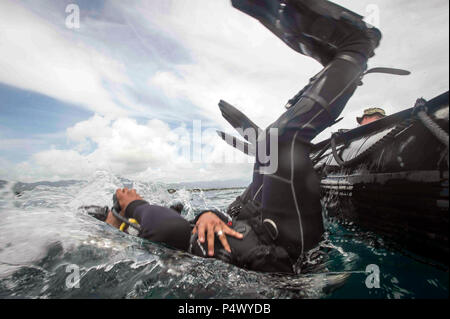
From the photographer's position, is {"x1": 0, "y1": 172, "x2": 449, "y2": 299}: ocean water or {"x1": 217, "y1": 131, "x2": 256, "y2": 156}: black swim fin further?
{"x1": 217, "y1": 131, "x2": 256, "y2": 156}: black swim fin

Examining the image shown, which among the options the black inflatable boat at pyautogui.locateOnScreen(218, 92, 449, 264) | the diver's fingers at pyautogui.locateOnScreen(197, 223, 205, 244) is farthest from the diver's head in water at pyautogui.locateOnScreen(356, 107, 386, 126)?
the diver's fingers at pyautogui.locateOnScreen(197, 223, 205, 244)

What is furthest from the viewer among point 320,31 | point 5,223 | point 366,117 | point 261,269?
point 366,117

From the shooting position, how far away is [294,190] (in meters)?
1.78

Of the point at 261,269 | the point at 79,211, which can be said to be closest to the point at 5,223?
the point at 79,211

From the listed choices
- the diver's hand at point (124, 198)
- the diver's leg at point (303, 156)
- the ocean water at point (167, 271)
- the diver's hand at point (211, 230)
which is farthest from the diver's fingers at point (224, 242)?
the diver's hand at point (124, 198)

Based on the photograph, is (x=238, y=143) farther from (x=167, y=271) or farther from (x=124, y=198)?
(x=167, y=271)

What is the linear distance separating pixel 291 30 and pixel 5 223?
415 cm

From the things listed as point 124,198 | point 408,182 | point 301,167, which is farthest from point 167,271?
point 408,182

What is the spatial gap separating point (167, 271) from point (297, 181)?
1277 millimetres

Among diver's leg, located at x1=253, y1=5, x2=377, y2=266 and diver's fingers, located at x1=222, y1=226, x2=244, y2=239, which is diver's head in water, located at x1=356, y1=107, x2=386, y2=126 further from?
diver's fingers, located at x1=222, y1=226, x2=244, y2=239

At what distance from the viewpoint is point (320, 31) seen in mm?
2043

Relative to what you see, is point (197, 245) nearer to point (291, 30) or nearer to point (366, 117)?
point (291, 30)

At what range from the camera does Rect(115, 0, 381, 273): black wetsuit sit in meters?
1.73

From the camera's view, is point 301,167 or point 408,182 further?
point 301,167
